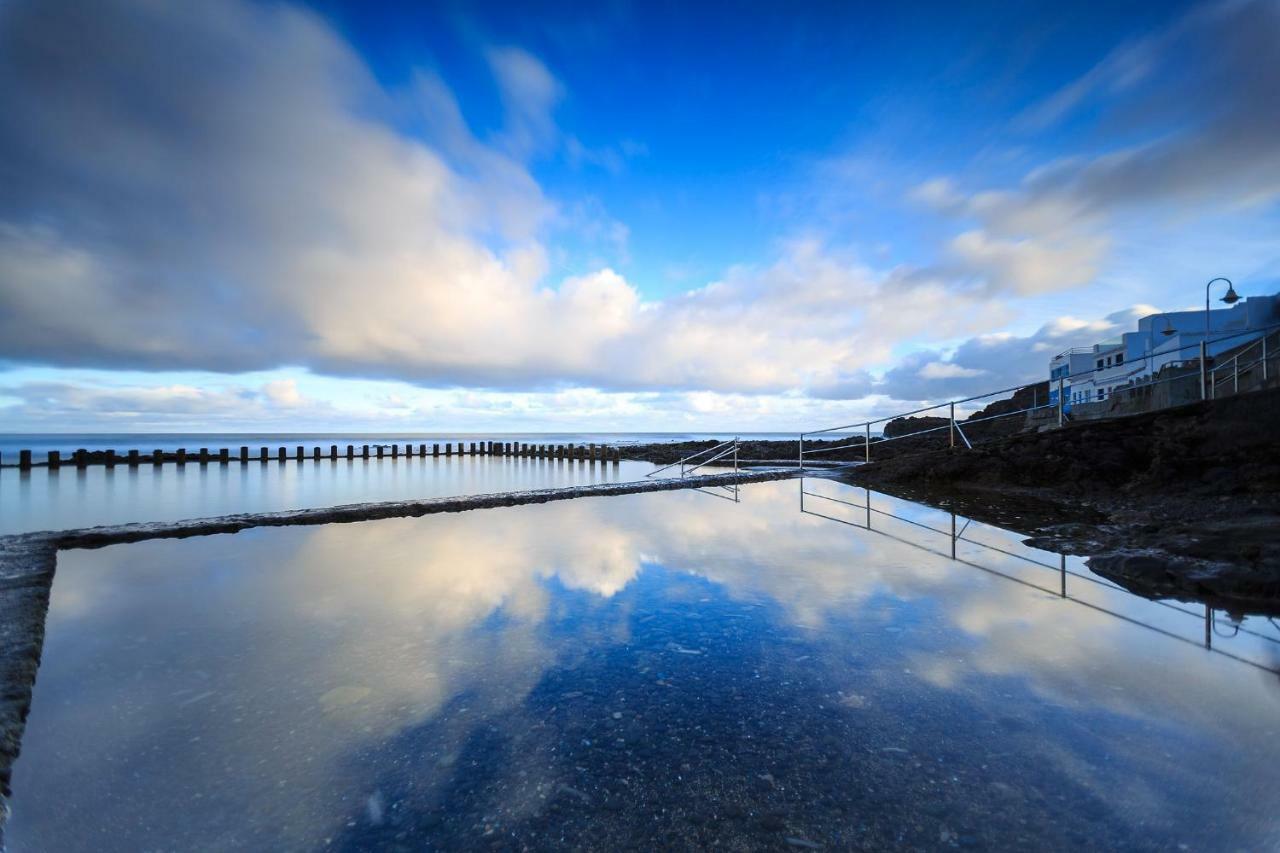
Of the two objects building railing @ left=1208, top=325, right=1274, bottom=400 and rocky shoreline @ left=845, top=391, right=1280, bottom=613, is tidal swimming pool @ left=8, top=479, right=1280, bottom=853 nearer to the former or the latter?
rocky shoreline @ left=845, top=391, right=1280, bottom=613

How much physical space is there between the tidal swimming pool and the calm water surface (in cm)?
915

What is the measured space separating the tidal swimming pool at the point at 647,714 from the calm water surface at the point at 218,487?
30.0ft

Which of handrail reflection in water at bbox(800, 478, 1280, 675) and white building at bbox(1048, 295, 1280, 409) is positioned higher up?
white building at bbox(1048, 295, 1280, 409)

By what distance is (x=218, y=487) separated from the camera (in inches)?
725

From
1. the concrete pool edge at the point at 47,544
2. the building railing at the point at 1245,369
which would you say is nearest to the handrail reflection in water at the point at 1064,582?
the concrete pool edge at the point at 47,544

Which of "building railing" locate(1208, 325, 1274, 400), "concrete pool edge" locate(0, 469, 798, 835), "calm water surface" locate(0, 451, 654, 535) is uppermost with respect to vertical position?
"building railing" locate(1208, 325, 1274, 400)

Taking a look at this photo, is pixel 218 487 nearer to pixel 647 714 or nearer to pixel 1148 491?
pixel 647 714

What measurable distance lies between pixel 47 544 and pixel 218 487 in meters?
13.7

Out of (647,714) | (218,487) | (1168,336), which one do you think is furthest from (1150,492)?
(1168,336)

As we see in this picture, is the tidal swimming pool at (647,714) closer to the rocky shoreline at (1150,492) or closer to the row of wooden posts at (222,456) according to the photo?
the rocky shoreline at (1150,492)

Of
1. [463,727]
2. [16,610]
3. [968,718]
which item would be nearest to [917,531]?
[968,718]

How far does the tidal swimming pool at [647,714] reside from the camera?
2.06 metres

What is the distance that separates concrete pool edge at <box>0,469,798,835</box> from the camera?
2934 millimetres

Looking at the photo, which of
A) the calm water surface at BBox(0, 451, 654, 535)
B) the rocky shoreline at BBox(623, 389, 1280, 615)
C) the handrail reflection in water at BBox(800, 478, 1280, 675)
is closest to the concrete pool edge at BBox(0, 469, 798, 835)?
the calm water surface at BBox(0, 451, 654, 535)
